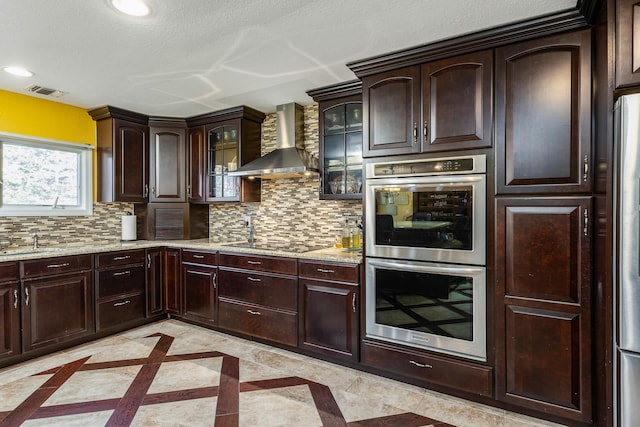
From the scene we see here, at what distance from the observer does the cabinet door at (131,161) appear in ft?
13.1

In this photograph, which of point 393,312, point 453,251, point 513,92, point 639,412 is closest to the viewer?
point 639,412

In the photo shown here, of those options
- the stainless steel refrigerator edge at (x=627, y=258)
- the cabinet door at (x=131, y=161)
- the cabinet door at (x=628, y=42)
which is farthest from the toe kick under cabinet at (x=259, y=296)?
the cabinet door at (x=628, y=42)

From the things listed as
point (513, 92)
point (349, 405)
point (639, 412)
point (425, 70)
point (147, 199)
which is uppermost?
point (425, 70)

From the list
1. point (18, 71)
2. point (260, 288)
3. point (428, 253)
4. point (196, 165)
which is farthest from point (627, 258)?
point (18, 71)

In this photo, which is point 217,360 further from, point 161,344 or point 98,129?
point 98,129

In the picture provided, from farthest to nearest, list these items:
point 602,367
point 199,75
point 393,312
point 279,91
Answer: point 279,91
point 199,75
point 393,312
point 602,367

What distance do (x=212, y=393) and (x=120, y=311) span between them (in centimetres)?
174

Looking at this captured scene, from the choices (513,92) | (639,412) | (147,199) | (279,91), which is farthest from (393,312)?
(147,199)

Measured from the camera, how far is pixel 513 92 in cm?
218

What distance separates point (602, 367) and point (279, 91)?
3.02 m

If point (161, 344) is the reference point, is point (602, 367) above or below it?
above

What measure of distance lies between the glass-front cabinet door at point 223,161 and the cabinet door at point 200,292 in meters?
0.84

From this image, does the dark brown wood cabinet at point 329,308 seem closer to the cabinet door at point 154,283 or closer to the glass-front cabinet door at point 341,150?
the glass-front cabinet door at point 341,150

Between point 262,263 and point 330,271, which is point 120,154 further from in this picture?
point 330,271
